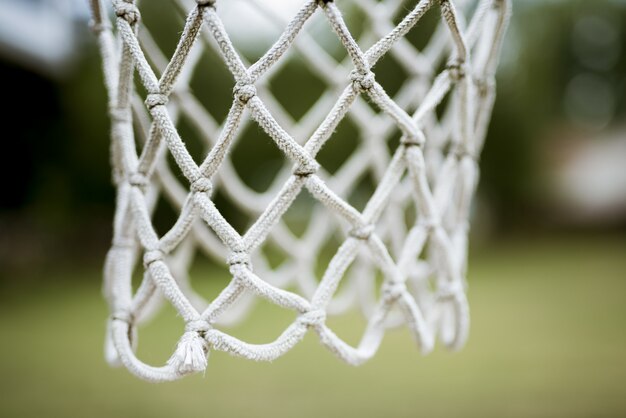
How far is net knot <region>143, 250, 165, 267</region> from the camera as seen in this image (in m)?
0.65

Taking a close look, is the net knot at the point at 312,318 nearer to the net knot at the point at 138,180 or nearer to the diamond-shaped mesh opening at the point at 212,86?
the net knot at the point at 138,180

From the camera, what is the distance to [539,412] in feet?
4.68

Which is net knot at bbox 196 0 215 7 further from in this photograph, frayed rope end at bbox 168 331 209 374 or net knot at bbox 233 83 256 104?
frayed rope end at bbox 168 331 209 374

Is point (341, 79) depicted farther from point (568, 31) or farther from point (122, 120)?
point (568, 31)

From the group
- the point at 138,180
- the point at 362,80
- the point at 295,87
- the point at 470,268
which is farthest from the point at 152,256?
the point at 470,268

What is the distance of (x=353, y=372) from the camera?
183 cm

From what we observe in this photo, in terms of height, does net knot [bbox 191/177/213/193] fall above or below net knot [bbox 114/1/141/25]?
below

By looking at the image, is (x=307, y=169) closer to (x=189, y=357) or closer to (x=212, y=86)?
(x=189, y=357)

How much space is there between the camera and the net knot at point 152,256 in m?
0.65

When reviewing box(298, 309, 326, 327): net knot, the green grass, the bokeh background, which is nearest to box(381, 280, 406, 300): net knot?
box(298, 309, 326, 327): net knot

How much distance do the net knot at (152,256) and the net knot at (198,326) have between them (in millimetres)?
85

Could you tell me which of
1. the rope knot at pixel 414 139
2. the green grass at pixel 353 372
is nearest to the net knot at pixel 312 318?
the rope knot at pixel 414 139

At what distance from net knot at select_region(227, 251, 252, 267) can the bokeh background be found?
668 mm

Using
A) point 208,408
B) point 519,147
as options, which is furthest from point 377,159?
point 519,147
